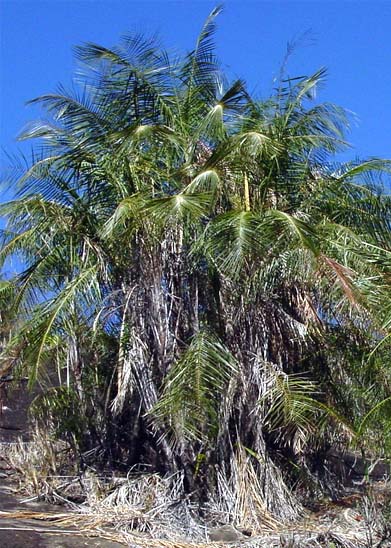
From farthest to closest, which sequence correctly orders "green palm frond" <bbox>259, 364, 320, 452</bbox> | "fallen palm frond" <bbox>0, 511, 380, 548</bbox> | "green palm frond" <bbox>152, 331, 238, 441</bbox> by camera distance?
"green palm frond" <bbox>259, 364, 320, 452</bbox>, "green palm frond" <bbox>152, 331, 238, 441</bbox>, "fallen palm frond" <bbox>0, 511, 380, 548</bbox>

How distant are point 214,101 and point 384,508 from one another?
18.5ft

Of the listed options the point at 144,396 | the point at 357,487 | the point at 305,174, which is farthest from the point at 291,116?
the point at 357,487

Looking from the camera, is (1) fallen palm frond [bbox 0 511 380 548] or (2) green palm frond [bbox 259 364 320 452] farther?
(2) green palm frond [bbox 259 364 320 452]

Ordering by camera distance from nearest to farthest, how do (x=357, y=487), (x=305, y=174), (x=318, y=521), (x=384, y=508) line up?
1. (x=384, y=508)
2. (x=318, y=521)
3. (x=305, y=174)
4. (x=357, y=487)

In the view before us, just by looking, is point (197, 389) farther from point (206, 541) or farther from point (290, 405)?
point (206, 541)

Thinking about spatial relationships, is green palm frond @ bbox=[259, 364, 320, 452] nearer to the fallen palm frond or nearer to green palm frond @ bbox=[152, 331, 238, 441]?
green palm frond @ bbox=[152, 331, 238, 441]

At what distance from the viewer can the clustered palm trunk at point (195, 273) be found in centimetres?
1043

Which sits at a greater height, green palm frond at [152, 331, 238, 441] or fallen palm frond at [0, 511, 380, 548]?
green palm frond at [152, 331, 238, 441]

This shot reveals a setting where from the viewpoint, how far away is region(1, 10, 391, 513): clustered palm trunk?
411 inches

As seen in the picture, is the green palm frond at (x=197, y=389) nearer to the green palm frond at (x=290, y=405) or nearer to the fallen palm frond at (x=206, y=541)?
the green palm frond at (x=290, y=405)

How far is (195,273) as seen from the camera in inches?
443

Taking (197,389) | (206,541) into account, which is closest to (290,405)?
(197,389)

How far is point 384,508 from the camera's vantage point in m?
10.0

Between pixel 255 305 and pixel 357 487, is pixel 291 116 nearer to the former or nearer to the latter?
pixel 255 305
